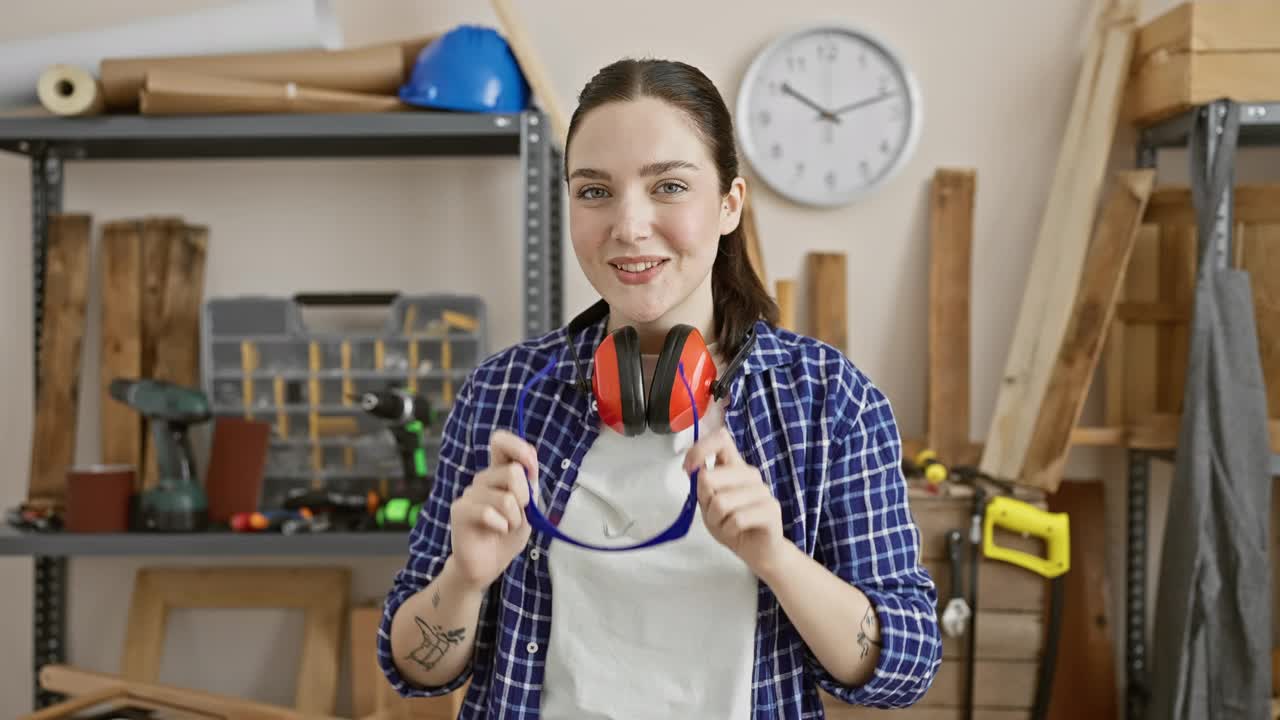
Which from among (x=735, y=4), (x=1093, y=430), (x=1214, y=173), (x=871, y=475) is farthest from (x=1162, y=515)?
(x=871, y=475)

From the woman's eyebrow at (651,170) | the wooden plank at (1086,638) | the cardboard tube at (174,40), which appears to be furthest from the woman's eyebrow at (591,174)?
the wooden plank at (1086,638)

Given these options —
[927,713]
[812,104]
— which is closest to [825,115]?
[812,104]

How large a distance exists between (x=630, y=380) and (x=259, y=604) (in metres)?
1.94

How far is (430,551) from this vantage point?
1182 millimetres

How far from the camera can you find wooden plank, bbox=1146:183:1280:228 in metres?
2.29

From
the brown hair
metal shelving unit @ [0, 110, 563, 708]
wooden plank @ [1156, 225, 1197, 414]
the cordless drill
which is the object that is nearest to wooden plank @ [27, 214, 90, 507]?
metal shelving unit @ [0, 110, 563, 708]

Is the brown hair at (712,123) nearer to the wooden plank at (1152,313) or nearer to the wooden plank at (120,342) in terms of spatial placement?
the wooden plank at (1152,313)

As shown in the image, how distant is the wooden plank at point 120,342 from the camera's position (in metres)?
2.54

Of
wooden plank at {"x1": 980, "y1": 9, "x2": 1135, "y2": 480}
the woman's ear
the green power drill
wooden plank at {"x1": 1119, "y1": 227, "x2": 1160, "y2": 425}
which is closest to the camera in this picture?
the woman's ear

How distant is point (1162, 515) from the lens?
2.62 meters

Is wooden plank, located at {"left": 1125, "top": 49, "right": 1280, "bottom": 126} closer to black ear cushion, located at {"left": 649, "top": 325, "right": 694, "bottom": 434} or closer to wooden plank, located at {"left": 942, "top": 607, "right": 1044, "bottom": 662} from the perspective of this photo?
wooden plank, located at {"left": 942, "top": 607, "right": 1044, "bottom": 662}

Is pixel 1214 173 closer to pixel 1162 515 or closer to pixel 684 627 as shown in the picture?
pixel 1162 515

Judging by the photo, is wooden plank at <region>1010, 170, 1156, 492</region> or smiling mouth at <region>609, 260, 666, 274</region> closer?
smiling mouth at <region>609, 260, 666, 274</region>

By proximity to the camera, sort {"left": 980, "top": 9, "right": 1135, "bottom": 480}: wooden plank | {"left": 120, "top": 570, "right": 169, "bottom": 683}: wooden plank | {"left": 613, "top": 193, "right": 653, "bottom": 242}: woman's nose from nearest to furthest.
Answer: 1. {"left": 613, "top": 193, "right": 653, "bottom": 242}: woman's nose
2. {"left": 980, "top": 9, "right": 1135, "bottom": 480}: wooden plank
3. {"left": 120, "top": 570, "right": 169, "bottom": 683}: wooden plank
